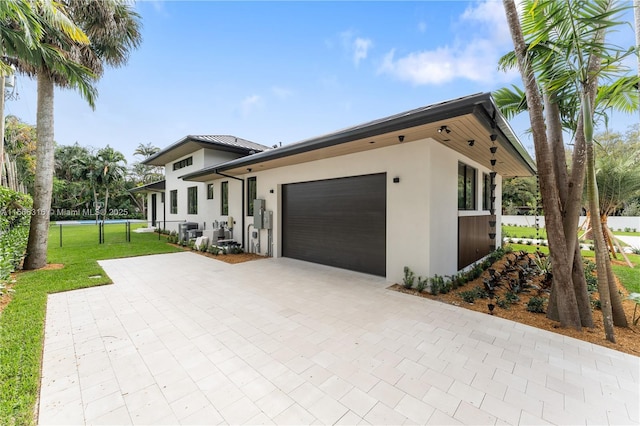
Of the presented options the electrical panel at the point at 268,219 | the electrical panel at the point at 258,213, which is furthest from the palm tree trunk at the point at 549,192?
the electrical panel at the point at 258,213

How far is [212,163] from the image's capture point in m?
12.8

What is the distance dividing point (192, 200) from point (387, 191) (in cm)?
1204

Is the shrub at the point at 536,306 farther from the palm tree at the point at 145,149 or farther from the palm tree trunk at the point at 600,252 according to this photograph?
the palm tree at the point at 145,149

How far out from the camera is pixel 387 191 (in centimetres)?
583

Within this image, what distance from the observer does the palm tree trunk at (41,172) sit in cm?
670

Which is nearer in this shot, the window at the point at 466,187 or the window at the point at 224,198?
the window at the point at 466,187

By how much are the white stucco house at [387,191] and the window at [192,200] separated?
438 cm

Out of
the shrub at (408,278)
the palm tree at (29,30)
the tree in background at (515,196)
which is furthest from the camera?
the tree in background at (515,196)

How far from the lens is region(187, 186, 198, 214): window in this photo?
1376 centimetres

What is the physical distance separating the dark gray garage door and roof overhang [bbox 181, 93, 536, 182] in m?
0.90

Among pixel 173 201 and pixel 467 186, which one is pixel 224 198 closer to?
pixel 173 201

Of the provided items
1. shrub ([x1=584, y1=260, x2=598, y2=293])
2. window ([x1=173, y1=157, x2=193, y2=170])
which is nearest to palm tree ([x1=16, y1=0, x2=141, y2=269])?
window ([x1=173, y1=157, x2=193, y2=170])

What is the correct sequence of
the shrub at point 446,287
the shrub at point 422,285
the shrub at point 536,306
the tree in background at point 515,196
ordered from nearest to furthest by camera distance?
the shrub at point 536,306
the shrub at point 446,287
the shrub at point 422,285
the tree in background at point 515,196

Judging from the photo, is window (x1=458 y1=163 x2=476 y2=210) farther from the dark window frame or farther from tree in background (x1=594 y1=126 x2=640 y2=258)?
tree in background (x1=594 y1=126 x2=640 y2=258)
